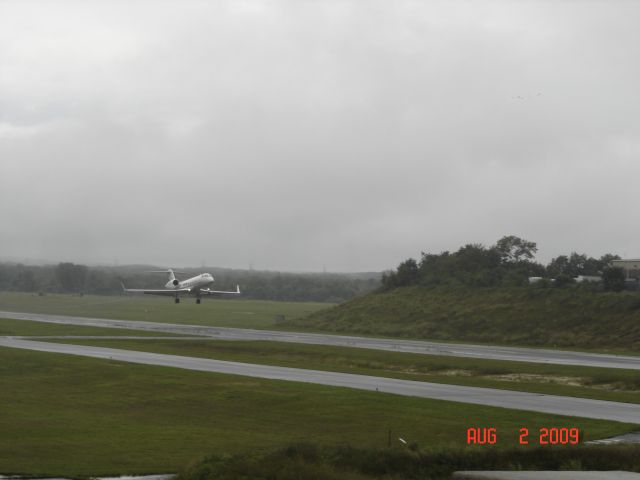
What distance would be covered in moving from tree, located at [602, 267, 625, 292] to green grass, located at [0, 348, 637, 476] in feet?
197

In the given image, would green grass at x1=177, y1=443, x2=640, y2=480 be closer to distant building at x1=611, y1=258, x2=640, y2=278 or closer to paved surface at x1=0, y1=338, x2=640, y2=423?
paved surface at x1=0, y1=338, x2=640, y2=423

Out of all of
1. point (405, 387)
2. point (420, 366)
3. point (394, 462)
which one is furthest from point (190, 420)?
point (420, 366)

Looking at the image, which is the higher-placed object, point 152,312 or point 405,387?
point 152,312

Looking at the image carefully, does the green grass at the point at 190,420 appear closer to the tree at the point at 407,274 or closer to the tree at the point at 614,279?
the tree at the point at 614,279

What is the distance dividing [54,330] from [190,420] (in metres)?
57.1

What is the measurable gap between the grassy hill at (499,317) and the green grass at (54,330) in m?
26.6

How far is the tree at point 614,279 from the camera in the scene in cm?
9569

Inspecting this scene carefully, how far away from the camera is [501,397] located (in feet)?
131

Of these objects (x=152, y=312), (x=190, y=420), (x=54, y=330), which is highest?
(x=152, y=312)

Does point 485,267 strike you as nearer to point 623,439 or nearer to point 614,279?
point 614,279

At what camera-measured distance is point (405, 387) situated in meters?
43.5

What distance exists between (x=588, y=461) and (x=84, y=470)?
1227 centimetres

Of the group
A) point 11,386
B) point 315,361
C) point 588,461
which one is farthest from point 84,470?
point 315,361

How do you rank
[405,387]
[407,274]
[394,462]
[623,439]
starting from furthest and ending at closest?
[407,274]
[405,387]
[623,439]
[394,462]
